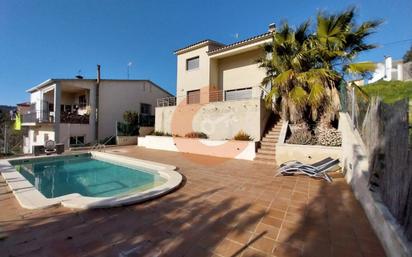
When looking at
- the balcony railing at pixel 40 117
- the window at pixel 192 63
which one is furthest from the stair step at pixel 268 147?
the balcony railing at pixel 40 117

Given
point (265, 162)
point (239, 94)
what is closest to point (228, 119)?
point (239, 94)

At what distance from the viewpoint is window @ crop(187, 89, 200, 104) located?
58.7 ft

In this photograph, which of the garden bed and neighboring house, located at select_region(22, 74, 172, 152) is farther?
neighboring house, located at select_region(22, 74, 172, 152)

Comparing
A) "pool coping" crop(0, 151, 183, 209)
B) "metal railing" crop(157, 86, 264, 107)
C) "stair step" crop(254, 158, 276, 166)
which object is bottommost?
"pool coping" crop(0, 151, 183, 209)

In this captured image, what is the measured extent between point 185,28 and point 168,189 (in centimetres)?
2155

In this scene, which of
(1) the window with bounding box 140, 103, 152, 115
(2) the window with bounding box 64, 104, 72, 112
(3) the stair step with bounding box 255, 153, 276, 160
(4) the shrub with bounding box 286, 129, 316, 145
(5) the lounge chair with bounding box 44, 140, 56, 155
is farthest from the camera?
(2) the window with bounding box 64, 104, 72, 112

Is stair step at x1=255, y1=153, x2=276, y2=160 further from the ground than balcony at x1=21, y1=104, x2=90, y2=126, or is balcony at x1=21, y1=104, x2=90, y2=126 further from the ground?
balcony at x1=21, y1=104, x2=90, y2=126

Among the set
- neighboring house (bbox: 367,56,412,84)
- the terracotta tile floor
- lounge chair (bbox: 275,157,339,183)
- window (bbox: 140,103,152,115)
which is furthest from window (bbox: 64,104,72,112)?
neighboring house (bbox: 367,56,412,84)

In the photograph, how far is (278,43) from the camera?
1005 centimetres

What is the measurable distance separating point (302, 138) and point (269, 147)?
2.07 meters

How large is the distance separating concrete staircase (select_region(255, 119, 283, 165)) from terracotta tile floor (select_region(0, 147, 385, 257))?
14.2 ft

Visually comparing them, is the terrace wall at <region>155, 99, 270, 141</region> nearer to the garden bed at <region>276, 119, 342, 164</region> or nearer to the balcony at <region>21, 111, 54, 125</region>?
the garden bed at <region>276, 119, 342, 164</region>

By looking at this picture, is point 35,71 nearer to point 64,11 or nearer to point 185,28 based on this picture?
point 64,11

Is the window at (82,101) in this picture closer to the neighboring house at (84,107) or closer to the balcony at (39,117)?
the neighboring house at (84,107)
